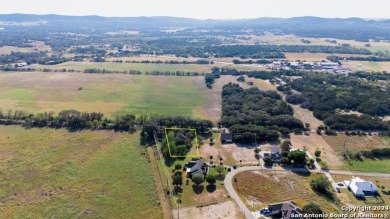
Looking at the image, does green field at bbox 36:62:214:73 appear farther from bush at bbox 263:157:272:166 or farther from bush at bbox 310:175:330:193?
bush at bbox 310:175:330:193

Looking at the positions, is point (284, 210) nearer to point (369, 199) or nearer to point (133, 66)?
point (369, 199)

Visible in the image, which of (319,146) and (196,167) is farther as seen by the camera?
(319,146)

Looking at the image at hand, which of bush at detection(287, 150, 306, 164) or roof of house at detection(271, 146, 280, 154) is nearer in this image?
bush at detection(287, 150, 306, 164)

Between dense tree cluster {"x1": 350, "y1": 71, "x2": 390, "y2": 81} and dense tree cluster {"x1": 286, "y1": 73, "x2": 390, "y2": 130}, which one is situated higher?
dense tree cluster {"x1": 350, "y1": 71, "x2": 390, "y2": 81}

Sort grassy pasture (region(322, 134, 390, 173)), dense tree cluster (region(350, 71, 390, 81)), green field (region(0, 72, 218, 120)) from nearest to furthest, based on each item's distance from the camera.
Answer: grassy pasture (region(322, 134, 390, 173)) < green field (region(0, 72, 218, 120)) < dense tree cluster (region(350, 71, 390, 81))

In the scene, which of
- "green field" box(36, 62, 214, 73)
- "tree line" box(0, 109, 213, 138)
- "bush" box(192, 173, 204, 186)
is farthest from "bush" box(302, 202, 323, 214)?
"green field" box(36, 62, 214, 73)

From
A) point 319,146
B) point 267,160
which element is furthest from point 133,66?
point 267,160
